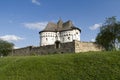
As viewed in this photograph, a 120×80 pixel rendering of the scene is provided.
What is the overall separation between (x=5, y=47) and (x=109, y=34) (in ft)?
84.3

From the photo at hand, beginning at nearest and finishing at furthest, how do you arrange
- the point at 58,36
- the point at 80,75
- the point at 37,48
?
the point at 80,75, the point at 37,48, the point at 58,36

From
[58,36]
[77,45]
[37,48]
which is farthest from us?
[58,36]

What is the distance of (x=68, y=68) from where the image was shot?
24.1 meters

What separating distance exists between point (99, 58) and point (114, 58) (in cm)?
133

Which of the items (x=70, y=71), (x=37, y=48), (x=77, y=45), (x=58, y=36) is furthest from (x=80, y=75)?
(x=58, y=36)

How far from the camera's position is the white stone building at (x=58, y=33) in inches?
2640

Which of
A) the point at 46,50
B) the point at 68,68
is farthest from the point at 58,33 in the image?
the point at 68,68

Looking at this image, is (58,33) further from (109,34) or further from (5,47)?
(109,34)

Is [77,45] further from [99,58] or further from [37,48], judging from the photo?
[99,58]

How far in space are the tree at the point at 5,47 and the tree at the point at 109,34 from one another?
20979 mm

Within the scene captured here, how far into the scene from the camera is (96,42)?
147 ft

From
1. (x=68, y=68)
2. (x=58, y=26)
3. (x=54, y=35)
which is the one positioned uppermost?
(x=58, y=26)

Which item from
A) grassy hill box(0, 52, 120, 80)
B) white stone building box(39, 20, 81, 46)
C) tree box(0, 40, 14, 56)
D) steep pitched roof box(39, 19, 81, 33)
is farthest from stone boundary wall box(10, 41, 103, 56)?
steep pitched roof box(39, 19, 81, 33)

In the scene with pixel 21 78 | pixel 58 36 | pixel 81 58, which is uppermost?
pixel 58 36
